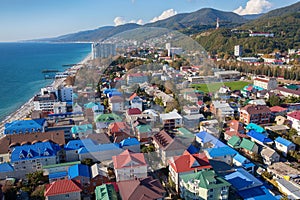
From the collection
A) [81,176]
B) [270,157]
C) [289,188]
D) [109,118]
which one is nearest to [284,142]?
[270,157]

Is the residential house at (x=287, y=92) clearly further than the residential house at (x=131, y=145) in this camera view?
Yes

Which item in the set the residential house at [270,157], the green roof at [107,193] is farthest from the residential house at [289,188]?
the green roof at [107,193]

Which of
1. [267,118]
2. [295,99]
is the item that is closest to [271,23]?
[295,99]

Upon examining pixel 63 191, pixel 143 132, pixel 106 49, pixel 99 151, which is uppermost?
pixel 106 49

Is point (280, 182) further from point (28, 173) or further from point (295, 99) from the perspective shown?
point (295, 99)

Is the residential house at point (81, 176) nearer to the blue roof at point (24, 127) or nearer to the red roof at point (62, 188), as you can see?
the red roof at point (62, 188)

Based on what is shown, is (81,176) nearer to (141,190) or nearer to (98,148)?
(98,148)

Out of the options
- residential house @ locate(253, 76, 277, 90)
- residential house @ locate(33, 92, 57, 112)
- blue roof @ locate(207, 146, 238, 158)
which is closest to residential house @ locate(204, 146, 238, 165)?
blue roof @ locate(207, 146, 238, 158)
